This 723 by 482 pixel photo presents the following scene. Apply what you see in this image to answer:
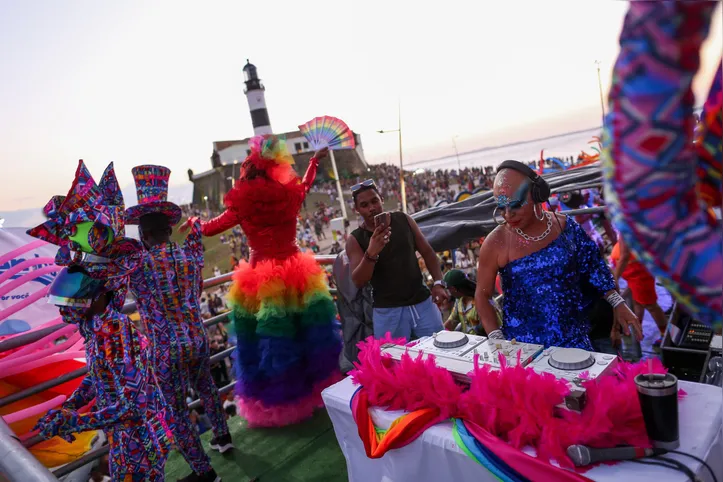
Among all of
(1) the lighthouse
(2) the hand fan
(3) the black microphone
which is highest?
(1) the lighthouse

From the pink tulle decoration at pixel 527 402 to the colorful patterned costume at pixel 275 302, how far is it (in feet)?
5.83

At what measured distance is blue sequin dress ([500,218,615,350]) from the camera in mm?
2178

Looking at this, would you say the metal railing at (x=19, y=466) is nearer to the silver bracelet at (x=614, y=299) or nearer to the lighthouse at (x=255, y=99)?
the silver bracelet at (x=614, y=299)

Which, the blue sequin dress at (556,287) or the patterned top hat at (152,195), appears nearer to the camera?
the blue sequin dress at (556,287)

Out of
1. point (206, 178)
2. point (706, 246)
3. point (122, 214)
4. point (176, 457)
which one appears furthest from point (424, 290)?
point (206, 178)

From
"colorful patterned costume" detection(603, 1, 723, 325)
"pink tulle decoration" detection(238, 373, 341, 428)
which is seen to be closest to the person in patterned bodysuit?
"pink tulle decoration" detection(238, 373, 341, 428)

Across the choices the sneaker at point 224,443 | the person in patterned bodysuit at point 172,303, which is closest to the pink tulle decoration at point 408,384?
the person in patterned bodysuit at point 172,303

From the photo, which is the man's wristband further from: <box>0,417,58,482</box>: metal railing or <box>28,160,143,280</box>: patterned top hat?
<box>0,417,58,482</box>: metal railing

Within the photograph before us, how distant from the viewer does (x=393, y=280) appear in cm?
317

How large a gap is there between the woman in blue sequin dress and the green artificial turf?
145 centimetres

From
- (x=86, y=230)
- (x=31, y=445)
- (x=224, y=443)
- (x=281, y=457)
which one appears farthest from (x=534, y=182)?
(x=31, y=445)

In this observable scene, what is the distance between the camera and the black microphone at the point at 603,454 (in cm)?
129

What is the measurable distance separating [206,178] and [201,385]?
1978 inches

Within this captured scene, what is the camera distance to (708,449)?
130 cm
